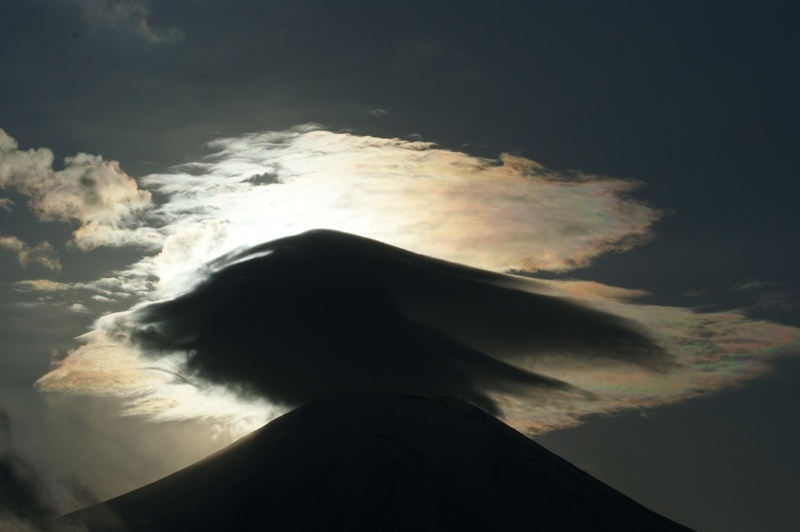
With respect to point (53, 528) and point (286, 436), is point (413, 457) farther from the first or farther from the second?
point (53, 528)

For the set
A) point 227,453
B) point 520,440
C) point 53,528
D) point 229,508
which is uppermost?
point 520,440

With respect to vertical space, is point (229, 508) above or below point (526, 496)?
below

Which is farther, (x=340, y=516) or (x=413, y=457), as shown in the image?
(x=413, y=457)

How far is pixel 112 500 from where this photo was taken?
249ft

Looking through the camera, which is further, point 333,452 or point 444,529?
point 333,452

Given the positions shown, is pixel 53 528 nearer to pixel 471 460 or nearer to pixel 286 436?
pixel 286 436

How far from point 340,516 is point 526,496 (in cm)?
1862

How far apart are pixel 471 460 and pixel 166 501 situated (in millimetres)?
31057

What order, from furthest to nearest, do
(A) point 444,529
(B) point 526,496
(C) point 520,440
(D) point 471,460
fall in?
(C) point 520,440 < (D) point 471,460 < (B) point 526,496 < (A) point 444,529

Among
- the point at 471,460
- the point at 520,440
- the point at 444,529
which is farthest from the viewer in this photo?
the point at 520,440

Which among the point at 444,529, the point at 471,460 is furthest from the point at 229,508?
the point at 471,460

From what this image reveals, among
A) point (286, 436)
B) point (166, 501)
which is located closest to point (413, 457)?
point (286, 436)

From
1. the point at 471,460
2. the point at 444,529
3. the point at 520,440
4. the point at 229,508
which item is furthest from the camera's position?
the point at 520,440

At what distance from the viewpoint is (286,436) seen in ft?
255
